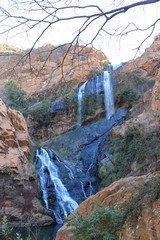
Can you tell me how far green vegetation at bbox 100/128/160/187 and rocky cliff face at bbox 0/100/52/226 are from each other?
4089 millimetres

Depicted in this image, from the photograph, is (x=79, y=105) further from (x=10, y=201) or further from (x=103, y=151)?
(x=10, y=201)

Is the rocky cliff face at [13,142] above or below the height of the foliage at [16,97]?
below

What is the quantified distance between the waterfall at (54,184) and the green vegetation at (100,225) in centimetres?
1188

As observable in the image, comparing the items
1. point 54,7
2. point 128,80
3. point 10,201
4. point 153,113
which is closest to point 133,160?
point 153,113

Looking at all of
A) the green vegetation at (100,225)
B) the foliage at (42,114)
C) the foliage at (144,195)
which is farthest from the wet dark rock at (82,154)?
the foliage at (144,195)

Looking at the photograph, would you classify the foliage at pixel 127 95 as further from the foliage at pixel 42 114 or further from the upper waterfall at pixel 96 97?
the foliage at pixel 42 114

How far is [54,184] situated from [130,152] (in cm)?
482

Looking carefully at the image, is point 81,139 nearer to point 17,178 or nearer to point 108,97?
point 108,97

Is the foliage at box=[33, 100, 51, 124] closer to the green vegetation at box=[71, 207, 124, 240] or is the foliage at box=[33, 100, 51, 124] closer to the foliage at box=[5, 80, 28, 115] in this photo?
the foliage at box=[5, 80, 28, 115]

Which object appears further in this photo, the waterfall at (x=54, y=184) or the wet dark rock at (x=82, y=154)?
the wet dark rock at (x=82, y=154)

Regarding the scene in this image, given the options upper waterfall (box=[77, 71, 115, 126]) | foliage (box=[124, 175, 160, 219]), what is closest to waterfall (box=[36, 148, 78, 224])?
upper waterfall (box=[77, 71, 115, 126])

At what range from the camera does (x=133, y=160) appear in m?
17.9

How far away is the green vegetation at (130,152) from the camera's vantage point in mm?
16703

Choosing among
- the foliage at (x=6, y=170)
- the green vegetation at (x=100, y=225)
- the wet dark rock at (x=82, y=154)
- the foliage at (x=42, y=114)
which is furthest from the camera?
the foliage at (x=42, y=114)
